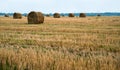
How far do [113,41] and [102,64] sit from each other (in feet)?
20.5

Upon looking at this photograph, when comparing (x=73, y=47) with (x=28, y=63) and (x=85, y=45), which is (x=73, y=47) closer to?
(x=85, y=45)

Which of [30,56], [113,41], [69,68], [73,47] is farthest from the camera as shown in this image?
[113,41]

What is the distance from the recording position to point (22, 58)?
Answer: 9711 mm

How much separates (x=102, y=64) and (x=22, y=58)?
271cm

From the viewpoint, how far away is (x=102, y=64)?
862cm

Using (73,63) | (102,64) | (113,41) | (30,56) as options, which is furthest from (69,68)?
(113,41)

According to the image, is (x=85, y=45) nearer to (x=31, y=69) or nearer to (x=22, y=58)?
(x=22, y=58)

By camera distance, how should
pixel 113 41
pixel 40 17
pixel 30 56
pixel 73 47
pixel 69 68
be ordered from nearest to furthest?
pixel 69 68 → pixel 30 56 → pixel 73 47 → pixel 113 41 → pixel 40 17

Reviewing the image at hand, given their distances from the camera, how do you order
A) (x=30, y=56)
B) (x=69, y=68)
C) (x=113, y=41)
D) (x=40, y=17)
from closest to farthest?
(x=69, y=68) < (x=30, y=56) < (x=113, y=41) < (x=40, y=17)

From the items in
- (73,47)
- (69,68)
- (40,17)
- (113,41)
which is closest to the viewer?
(69,68)

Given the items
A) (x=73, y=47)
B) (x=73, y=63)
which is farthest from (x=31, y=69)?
(x=73, y=47)

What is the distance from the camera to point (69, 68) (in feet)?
27.7

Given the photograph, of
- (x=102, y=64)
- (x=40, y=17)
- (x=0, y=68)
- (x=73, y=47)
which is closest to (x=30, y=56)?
(x=0, y=68)

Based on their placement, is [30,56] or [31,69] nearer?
[31,69]
